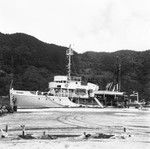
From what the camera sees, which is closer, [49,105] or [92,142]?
[92,142]

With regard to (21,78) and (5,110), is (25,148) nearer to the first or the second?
(5,110)

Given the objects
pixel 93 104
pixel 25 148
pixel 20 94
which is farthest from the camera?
pixel 93 104

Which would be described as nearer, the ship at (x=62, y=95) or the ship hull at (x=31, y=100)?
the ship hull at (x=31, y=100)

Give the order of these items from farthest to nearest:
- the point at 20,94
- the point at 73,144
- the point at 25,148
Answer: the point at 20,94 → the point at 73,144 → the point at 25,148

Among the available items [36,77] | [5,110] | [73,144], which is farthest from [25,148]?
[36,77]

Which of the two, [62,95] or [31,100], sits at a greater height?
[62,95]

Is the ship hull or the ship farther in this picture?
the ship

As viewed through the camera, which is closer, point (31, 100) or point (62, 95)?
point (31, 100)

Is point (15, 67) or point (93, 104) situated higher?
point (15, 67)
